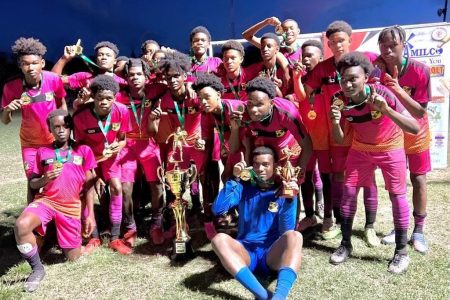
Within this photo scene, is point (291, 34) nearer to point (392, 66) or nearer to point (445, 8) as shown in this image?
point (392, 66)

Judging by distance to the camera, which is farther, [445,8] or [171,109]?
[445,8]

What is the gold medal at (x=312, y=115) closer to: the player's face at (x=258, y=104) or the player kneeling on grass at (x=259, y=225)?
the player's face at (x=258, y=104)

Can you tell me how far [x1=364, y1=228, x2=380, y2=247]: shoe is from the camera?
183 inches

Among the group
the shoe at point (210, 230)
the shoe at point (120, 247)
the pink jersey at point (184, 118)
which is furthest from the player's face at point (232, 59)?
the shoe at point (120, 247)

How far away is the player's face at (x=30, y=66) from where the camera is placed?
15.2 ft

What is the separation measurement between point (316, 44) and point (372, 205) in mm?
2072

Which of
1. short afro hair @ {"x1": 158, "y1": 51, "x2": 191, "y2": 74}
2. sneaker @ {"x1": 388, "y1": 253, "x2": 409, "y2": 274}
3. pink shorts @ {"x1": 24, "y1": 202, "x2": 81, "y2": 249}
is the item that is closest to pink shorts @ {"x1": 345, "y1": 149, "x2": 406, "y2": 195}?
sneaker @ {"x1": 388, "y1": 253, "x2": 409, "y2": 274}

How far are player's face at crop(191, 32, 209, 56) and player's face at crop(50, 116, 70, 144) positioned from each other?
205 cm

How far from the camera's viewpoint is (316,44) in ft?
16.9

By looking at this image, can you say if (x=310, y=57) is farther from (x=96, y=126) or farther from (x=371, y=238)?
(x=96, y=126)

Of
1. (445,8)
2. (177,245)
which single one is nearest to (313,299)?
(177,245)

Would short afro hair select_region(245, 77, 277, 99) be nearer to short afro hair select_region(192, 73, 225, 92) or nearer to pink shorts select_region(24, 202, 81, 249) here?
short afro hair select_region(192, 73, 225, 92)

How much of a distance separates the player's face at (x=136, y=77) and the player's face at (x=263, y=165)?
1912 millimetres

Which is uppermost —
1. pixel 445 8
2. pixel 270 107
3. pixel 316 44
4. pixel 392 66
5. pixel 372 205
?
pixel 445 8
